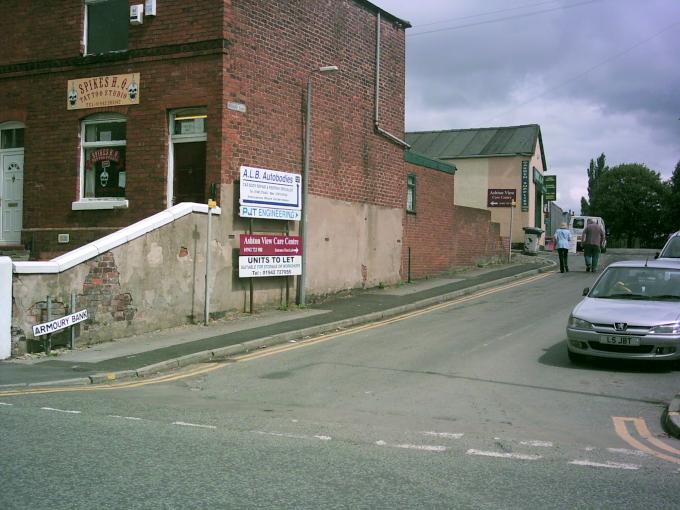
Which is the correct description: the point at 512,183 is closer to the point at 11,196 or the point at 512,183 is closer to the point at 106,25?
the point at 106,25

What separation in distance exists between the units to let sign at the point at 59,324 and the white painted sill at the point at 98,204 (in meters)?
4.49

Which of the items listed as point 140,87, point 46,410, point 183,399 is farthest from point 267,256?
point 46,410

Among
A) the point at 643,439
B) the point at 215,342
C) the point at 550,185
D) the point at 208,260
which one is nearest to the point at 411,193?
the point at 208,260

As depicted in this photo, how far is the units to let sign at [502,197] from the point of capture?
30622mm

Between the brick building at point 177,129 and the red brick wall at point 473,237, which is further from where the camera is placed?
the red brick wall at point 473,237

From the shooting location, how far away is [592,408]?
7953 mm

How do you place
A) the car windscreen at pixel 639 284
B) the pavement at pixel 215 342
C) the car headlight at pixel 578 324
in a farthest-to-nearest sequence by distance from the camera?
the car windscreen at pixel 639 284 → the car headlight at pixel 578 324 → the pavement at pixel 215 342

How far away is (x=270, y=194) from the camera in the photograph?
15.8 metres

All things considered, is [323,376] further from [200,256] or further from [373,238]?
[373,238]

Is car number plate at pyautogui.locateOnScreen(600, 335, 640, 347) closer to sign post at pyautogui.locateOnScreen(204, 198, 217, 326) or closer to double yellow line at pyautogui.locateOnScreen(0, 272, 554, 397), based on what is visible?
double yellow line at pyautogui.locateOnScreen(0, 272, 554, 397)

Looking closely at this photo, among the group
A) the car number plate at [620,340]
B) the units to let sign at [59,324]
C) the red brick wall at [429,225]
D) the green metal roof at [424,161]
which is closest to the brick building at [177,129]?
the units to let sign at [59,324]

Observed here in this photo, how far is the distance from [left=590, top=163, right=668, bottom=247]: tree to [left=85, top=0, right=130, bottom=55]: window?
2677 inches

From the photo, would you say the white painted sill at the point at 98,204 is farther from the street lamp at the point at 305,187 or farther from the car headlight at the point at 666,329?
the car headlight at the point at 666,329

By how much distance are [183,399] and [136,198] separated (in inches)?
325
